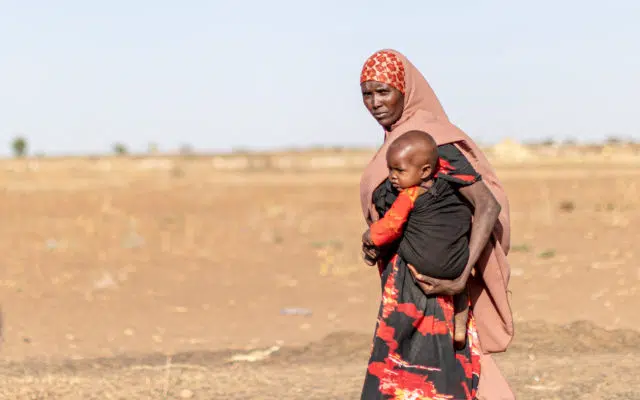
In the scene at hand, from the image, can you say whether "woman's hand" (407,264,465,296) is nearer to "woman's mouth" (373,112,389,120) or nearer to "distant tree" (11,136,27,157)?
"woman's mouth" (373,112,389,120)

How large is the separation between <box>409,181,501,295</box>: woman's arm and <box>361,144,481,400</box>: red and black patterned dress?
0.17 feet

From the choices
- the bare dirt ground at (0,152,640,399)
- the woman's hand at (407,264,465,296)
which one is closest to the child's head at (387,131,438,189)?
the woman's hand at (407,264,465,296)

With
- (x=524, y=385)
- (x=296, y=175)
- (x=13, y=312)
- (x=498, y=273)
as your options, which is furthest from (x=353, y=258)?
(x=296, y=175)

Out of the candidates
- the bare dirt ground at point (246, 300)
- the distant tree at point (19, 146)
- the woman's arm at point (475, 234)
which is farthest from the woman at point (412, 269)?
the distant tree at point (19, 146)

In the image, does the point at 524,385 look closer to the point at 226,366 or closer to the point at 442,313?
the point at 226,366

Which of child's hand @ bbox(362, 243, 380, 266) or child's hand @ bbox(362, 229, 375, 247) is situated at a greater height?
child's hand @ bbox(362, 229, 375, 247)

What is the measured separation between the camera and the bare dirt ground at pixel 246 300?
7.21 metres

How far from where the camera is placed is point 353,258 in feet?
47.9

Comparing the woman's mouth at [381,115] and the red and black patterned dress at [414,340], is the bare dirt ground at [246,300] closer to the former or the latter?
the red and black patterned dress at [414,340]

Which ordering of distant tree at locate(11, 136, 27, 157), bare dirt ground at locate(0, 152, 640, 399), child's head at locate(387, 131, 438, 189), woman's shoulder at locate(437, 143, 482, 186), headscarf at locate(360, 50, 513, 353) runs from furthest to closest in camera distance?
1. distant tree at locate(11, 136, 27, 157)
2. bare dirt ground at locate(0, 152, 640, 399)
3. headscarf at locate(360, 50, 513, 353)
4. woman's shoulder at locate(437, 143, 482, 186)
5. child's head at locate(387, 131, 438, 189)

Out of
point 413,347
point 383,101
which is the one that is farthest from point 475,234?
point 383,101

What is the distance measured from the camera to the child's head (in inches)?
149

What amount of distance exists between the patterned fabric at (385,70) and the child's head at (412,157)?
264 mm

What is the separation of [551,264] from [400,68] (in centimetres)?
973
